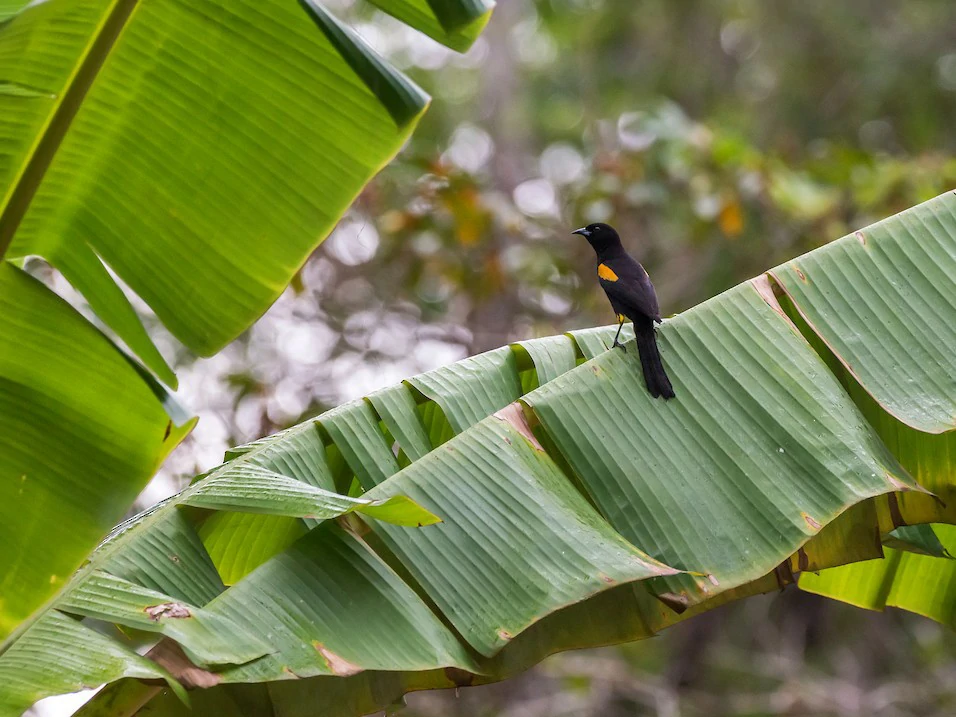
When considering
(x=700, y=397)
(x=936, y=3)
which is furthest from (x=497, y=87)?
(x=700, y=397)

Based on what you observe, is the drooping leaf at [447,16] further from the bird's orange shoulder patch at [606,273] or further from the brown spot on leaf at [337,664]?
the bird's orange shoulder patch at [606,273]

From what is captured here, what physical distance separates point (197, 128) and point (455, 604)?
127 cm

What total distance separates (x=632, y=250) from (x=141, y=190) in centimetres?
716

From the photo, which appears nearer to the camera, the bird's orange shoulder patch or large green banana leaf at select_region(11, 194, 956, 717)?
large green banana leaf at select_region(11, 194, 956, 717)

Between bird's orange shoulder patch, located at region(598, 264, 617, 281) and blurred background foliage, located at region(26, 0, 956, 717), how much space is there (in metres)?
3.13

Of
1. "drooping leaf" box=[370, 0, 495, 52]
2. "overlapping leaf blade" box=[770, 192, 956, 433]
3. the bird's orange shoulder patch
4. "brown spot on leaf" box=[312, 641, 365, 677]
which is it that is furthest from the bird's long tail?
"brown spot on leaf" box=[312, 641, 365, 677]

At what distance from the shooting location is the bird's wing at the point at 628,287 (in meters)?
3.18

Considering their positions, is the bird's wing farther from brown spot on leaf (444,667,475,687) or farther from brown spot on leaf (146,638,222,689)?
brown spot on leaf (146,638,222,689)

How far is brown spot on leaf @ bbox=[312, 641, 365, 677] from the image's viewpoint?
202cm

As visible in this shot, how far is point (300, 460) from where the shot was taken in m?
2.80

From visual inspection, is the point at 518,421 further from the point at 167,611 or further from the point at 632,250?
the point at 632,250

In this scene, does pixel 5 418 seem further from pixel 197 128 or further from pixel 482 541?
pixel 482 541

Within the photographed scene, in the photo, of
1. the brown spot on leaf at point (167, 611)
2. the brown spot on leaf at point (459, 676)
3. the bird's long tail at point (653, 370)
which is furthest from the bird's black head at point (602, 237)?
the brown spot on leaf at point (167, 611)

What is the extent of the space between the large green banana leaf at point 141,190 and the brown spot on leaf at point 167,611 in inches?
8.5
